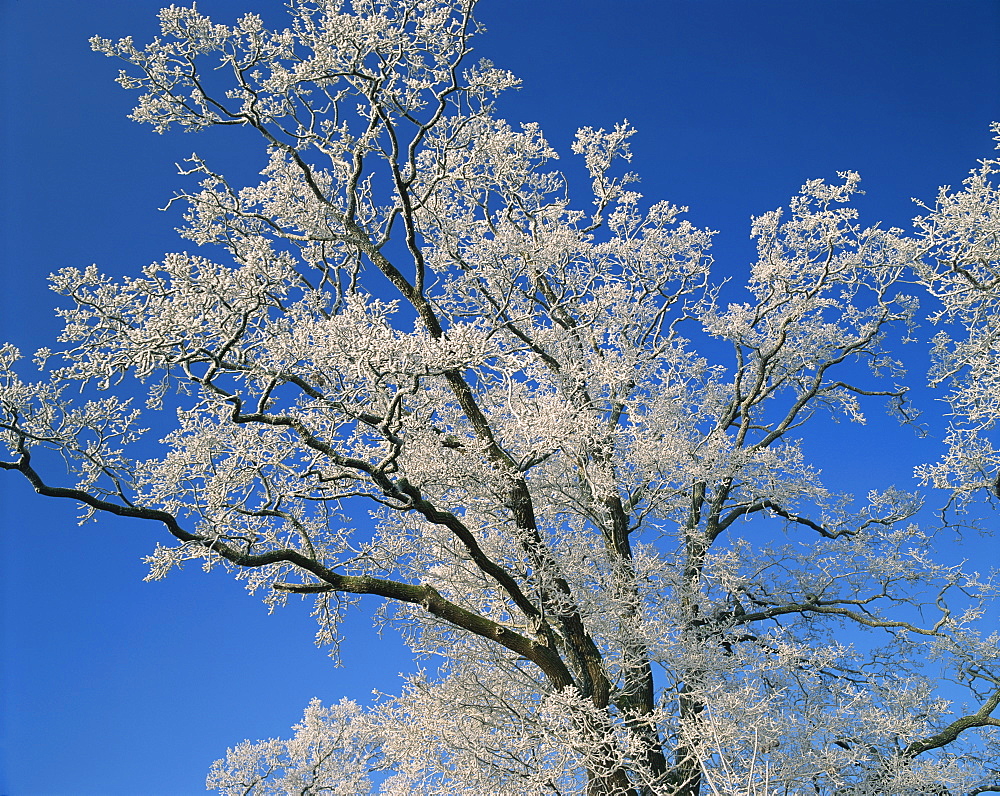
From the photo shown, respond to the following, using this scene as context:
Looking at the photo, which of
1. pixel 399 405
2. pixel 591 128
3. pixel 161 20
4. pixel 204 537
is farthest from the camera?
pixel 591 128

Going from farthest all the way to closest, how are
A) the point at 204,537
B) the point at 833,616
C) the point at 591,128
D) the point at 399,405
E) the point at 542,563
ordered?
the point at 591,128 → the point at 833,616 → the point at 542,563 → the point at 204,537 → the point at 399,405

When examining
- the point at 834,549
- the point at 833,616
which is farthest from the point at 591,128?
the point at 833,616

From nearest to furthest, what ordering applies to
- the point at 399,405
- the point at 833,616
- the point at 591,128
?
1. the point at 399,405
2. the point at 833,616
3. the point at 591,128

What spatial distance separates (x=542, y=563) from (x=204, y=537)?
3752 mm

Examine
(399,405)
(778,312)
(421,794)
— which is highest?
(778,312)

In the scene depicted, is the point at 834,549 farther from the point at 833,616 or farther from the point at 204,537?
the point at 204,537

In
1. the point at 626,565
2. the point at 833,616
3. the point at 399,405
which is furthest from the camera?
the point at 833,616

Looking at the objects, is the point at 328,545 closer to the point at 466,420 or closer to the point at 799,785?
the point at 466,420

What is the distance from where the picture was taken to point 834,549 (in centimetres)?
1115

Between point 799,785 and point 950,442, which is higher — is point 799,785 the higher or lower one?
the lower one

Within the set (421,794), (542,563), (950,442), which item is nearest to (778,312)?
(950,442)

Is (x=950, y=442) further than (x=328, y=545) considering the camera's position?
Yes

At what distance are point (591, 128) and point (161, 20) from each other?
5992 mm

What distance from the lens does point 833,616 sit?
1087 centimetres
